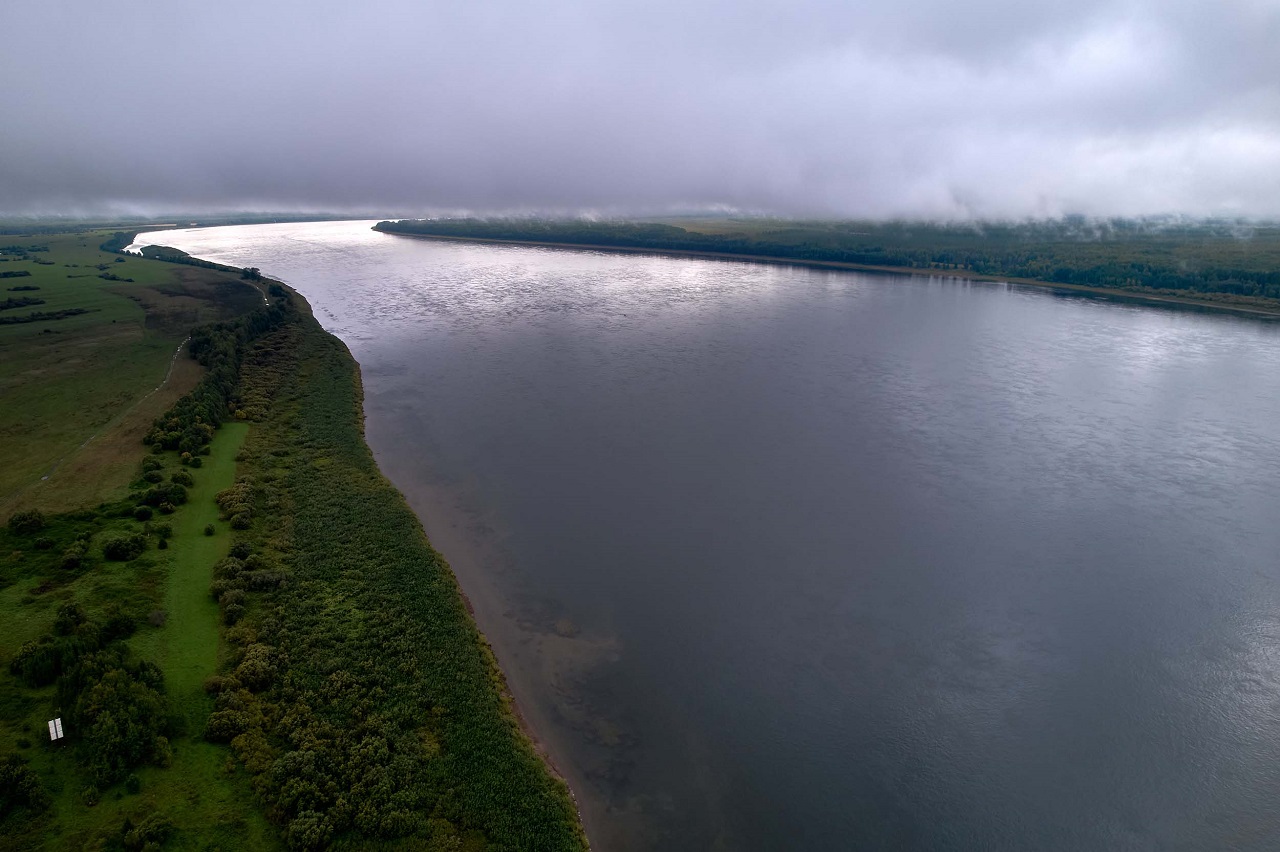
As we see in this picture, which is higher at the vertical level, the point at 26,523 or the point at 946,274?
the point at 946,274

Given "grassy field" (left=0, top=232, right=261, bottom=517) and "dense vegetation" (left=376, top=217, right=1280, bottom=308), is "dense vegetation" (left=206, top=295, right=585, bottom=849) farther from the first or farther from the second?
"dense vegetation" (left=376, top=217, right=1280, bottom=308)

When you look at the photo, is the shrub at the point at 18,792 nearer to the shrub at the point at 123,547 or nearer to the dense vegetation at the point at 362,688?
the dense vegetation at the point at 362,688

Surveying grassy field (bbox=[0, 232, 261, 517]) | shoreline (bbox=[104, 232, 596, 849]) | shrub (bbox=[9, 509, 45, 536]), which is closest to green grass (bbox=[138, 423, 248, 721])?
grassy field (bbox=[0, 232, 261, 517])

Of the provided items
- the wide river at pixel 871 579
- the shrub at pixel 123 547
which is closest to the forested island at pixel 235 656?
the shrub at pixel 123 547

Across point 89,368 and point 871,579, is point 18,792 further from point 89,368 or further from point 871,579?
point 89,368

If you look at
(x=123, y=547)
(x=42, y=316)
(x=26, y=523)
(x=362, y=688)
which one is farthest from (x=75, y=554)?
(x=42, y=316)

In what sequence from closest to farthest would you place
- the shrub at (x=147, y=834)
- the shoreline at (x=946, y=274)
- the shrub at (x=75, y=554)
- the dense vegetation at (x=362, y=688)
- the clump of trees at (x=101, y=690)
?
the shrub at (x=147, y=834)
the dense vegetation at (x=362, y=688)
the clump of trees at (x=101, y=690)
the shrub at (x=75, y=554)
the shoreline at (x=946, y=274)

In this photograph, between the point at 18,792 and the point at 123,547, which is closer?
the point at 18,792
